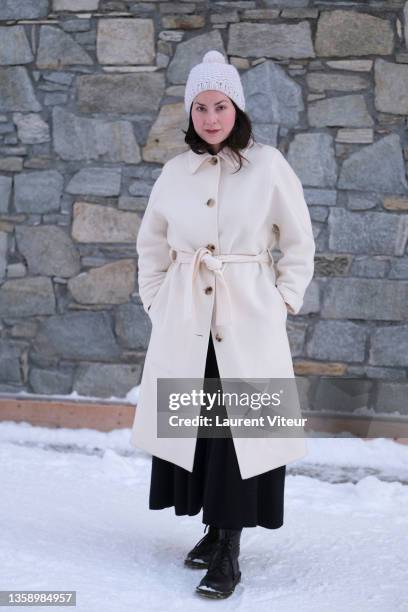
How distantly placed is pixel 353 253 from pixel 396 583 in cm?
197

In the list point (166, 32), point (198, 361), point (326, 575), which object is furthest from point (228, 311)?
point (166, 32)

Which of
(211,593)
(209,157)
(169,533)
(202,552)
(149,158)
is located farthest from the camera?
(149,158)

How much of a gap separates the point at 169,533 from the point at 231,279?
104cm

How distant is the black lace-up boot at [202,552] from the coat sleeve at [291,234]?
772 mm

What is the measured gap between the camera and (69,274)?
181 inches

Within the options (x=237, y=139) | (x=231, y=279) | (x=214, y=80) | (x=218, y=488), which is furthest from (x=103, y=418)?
(x=214, y=80)

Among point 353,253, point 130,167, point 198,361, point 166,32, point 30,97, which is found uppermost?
point 166,32

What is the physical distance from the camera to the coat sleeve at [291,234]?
2.69 meters

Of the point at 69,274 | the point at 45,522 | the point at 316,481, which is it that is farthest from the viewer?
the point at 69,274

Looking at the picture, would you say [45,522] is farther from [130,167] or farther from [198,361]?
[130,167]

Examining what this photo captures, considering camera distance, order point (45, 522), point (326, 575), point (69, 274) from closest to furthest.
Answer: point (326, 575)
point (45, 522)
point (69, 274)

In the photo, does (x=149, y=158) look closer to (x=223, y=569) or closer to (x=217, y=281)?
(x=217, y=281)

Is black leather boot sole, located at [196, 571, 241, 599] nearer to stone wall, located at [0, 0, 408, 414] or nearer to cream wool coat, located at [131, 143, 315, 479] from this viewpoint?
cream wool coat, located at [131, 143, 315, 479]

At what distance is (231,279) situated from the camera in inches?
105
